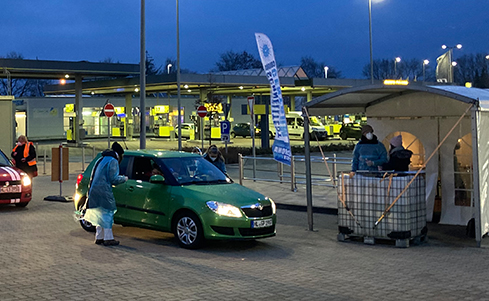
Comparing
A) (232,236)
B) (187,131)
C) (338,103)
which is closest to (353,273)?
(232,236)

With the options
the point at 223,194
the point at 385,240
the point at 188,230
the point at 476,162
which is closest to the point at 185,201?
the point at 188,230

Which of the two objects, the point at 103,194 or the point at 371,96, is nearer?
the point at 103,194

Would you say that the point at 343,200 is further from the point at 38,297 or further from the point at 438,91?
the point at 38,297

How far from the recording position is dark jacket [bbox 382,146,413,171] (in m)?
11.3

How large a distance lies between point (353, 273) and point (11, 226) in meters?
6.99

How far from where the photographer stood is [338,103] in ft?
43.5

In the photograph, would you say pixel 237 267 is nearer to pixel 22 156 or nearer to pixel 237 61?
pixel 22 156

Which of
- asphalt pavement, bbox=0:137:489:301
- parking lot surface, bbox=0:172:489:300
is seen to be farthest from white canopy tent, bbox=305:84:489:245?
parking lot surface, bbox=0:172:489:300

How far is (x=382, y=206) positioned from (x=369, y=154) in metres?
1.41

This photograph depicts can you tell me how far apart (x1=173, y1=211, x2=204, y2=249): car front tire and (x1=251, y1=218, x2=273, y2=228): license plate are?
0.81 metres

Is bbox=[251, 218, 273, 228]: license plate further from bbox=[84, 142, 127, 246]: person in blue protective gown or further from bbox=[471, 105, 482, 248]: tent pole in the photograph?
bbox=[471, 105, 482, 248]: tent pole

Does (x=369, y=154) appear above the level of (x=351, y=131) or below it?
below

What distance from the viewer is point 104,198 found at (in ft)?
33.6

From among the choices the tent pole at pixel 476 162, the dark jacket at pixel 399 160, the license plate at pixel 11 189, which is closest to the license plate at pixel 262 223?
the dark jacket at pixel 399 160
